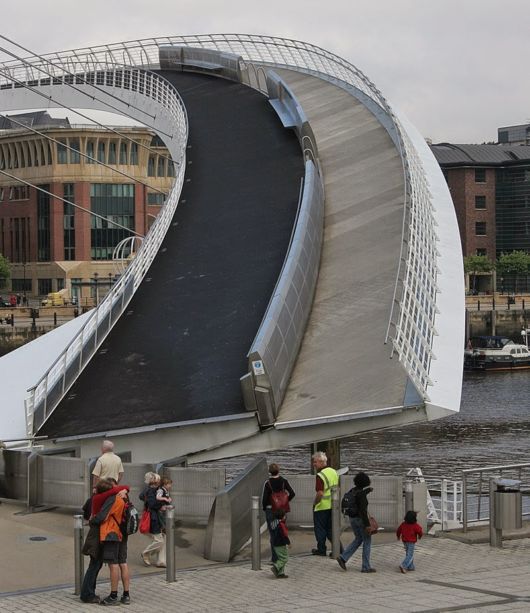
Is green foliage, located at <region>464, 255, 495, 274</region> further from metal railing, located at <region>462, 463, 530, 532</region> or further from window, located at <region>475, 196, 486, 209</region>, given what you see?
metal railing, located at <region>462, 463, 530, 532</region>

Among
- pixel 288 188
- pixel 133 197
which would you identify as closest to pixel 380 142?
pixel 288 188

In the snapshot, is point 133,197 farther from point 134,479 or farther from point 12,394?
point 134,479

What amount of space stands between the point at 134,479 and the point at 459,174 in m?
111

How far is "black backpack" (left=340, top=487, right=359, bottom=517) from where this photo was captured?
15.8m

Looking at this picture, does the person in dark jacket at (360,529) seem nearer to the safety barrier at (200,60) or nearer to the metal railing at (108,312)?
the metal railing at (108,312)

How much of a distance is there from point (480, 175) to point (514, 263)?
9485mm

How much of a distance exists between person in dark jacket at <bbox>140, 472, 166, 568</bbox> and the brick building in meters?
102

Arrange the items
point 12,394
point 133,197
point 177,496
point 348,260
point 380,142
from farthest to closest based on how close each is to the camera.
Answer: point 133,197 < point 380,142 < point 348,260 < point 12,394 < point 177,496

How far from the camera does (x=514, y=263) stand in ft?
403

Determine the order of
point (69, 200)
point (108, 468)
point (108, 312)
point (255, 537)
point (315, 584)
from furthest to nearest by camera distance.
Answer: point (69, 200), point (108, 312), point (108, 468), point (255, 537), point (315, 584)

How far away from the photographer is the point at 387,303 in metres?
25.9

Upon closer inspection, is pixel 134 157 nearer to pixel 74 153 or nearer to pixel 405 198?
pixel 74 153

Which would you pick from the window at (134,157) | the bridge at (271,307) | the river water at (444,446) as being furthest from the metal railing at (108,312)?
the window at (134,157)

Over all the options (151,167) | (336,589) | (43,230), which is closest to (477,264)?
(151,167)
